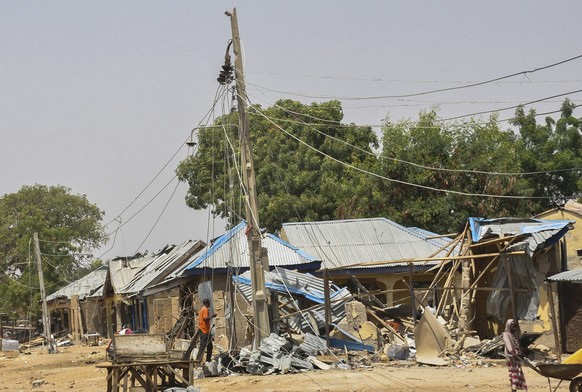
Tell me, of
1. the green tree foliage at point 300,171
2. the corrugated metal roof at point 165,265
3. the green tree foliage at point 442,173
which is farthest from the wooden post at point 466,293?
the green tree foliage at point 300,171

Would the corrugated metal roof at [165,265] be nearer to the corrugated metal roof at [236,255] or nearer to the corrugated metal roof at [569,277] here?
the corrugated metal roof at [236,255]

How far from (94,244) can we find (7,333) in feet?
76.6

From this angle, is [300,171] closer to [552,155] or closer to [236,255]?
[552,155]

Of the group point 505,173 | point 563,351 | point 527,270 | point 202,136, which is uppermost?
point 202,136

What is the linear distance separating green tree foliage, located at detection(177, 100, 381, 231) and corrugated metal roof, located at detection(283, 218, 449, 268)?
8296mm

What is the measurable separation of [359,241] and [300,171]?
17.3 meters

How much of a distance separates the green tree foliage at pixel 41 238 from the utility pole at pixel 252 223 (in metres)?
41.9

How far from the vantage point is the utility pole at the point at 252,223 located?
80.5 feet

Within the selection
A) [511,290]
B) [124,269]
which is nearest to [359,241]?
[511,290]

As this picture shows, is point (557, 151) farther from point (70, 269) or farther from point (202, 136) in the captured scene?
point (70, 269)

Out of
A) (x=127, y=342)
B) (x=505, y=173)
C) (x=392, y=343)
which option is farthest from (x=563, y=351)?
(x=505, y=173)

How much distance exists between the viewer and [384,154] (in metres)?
48.2

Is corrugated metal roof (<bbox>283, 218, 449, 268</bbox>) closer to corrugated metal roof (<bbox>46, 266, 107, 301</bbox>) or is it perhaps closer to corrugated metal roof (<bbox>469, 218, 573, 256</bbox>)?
corrugated metal roof (<bbox>469, 218, 573, 256</bbox>)

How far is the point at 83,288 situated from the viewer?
63125 mm
